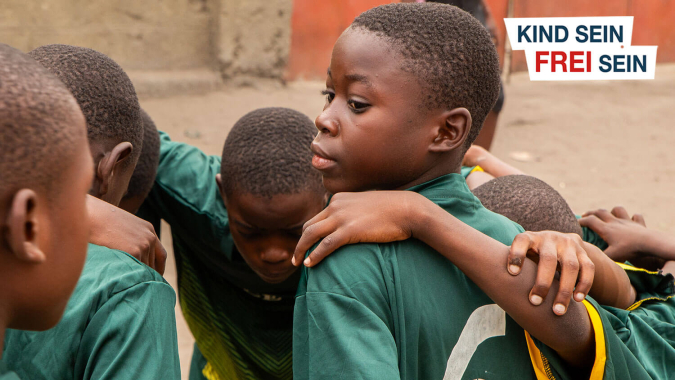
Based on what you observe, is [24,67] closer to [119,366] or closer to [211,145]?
[119,366]

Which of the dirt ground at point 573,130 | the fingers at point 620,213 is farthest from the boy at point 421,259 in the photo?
the dirt ground at point 573,130

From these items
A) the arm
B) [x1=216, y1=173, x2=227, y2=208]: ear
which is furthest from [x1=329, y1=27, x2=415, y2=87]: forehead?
the arm

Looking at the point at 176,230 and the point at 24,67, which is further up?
the point at 24,67

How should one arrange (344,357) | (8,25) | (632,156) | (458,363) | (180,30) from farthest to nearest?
(632,156) → (180,30) → (8,25) → (458,363) → (344,357)

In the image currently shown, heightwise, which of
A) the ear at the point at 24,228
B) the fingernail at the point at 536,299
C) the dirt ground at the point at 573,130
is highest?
the ear at the point at 24,228

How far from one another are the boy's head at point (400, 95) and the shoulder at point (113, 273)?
400 mm

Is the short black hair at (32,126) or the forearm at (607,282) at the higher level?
the short black hair at (32,126)

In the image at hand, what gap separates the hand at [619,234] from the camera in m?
2.10

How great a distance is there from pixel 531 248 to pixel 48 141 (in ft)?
2.84

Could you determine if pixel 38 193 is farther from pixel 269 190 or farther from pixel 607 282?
pixel 607 282

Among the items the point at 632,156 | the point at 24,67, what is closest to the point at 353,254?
the point at 24,67

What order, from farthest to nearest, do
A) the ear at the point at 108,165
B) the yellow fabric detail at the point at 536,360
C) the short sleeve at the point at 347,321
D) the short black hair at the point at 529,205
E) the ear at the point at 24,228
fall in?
the short black hair at the point at 529,205 → the ear at the point at 108,165 → the yellow fabric detail at the point at 536,360 → the short sleeve at the point at 347,321 → the ear at the point at 24,228

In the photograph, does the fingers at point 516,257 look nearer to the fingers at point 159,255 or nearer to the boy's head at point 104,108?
the fingers at point 159,255

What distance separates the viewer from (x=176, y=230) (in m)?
2.53
